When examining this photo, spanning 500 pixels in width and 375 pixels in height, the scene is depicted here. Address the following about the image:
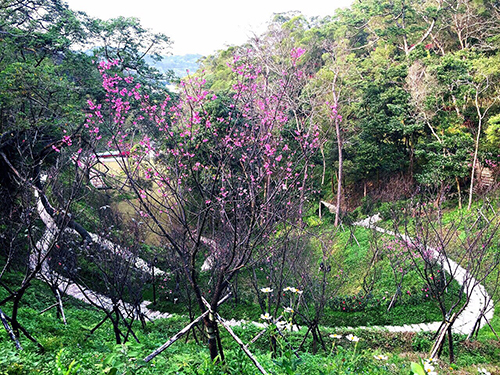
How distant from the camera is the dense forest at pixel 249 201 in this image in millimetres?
3230

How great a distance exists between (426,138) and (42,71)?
12545 mm

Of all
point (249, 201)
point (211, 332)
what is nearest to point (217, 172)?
point (249, 201)

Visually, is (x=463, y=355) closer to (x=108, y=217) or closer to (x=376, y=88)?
(x=108, y=217)

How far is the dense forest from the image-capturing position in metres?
3.23

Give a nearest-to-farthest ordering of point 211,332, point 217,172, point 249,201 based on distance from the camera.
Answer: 1. point 211,332
2. point 217,172
3. point 249,201

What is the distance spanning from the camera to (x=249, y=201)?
3646 mm

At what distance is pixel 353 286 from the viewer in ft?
28.3

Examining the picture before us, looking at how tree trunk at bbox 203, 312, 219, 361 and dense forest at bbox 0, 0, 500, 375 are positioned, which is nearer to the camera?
tree trunk at bbox 203, 312, 219, 361

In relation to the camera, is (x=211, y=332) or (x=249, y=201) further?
(x=249, y=201)

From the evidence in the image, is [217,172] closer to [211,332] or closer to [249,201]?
[249,201]

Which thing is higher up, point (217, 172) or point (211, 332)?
point (217, 172)

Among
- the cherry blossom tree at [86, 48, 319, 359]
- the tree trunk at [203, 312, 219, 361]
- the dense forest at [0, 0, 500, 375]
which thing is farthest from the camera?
the dense forest at [0, 0, 500, 375]

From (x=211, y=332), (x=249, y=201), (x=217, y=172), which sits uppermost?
(x=217, y=172)

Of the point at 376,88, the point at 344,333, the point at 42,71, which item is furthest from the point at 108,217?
the point at 376,88
